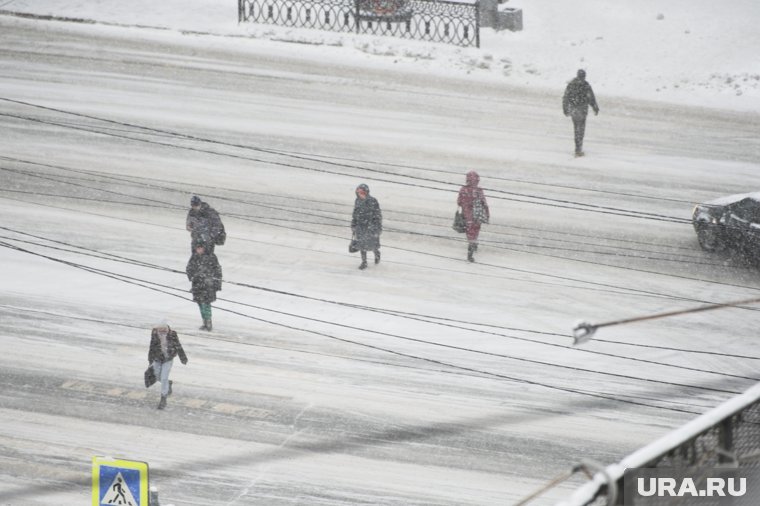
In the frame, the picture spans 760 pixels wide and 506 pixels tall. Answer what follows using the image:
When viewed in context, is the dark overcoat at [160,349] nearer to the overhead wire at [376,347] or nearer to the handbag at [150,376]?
the handbag at [150,376]

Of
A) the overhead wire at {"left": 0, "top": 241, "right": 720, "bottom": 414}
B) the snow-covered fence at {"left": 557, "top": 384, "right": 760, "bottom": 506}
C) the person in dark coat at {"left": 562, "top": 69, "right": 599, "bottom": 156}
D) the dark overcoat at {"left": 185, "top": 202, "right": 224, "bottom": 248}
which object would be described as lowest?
the overhead wire at {"left": 0, "top": 241, "right": 720, "bottom": 414}

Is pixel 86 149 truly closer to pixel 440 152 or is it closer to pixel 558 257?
pixel 440 152

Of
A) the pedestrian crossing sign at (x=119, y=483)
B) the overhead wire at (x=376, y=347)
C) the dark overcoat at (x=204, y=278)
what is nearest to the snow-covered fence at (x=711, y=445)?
the pedestrian crossing sign at (x=119, y=483)

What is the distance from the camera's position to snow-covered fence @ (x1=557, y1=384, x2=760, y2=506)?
15.2ft

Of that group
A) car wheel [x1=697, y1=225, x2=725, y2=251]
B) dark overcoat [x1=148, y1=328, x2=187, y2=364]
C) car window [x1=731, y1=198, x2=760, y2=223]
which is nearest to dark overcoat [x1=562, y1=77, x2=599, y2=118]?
car wheel [x1=697, y1=225, x2=725, y2=251]

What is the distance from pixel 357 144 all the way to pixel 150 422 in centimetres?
1017

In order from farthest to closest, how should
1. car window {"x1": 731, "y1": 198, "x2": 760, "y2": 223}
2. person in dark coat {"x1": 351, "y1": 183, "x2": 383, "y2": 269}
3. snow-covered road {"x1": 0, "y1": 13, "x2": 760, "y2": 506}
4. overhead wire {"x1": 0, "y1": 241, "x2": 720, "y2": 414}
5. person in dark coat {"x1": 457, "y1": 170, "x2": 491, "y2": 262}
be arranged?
1. car window {"x1": 731, "y1": 198, "x2": 760, "y2": 223}
2. person in dark coat {"x1": 457, "y1": 170, "x2": 491, "y2": 262}
3. person in dark coat {"x1": 351, "y1": 183, "x2": 383, "y2": 269}
4. overhead wire {"x1": 0, "y1": 241, "x2": 720, "y2": 414}
5. snow-covered road {"x1": 0, "y1": 13, "x2": 760, "y2": 506}

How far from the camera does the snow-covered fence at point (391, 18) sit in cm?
2695

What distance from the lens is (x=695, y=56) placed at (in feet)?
86.4

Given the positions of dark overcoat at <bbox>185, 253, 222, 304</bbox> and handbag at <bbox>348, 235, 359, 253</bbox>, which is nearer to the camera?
dark overcoat at <bbox>185, 253, 222, 304</bbox>

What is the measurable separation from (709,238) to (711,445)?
42.3 feet

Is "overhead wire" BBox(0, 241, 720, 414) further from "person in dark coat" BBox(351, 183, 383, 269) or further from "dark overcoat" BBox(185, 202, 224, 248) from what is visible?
"person in dark coat" BBox(351, 183, 383, 269)

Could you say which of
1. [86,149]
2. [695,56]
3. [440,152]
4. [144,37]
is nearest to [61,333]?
[86,149]

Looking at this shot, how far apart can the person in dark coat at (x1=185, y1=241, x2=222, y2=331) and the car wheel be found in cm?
753
